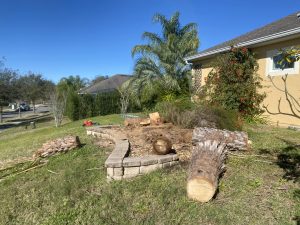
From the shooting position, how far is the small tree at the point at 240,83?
369 inches

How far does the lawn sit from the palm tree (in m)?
10.1

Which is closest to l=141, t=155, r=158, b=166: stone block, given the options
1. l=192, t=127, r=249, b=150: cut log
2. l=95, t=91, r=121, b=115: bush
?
l=192, t=127, r=249, b=150: cut log

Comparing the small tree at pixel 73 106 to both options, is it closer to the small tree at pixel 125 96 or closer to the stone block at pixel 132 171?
the small tree at pixel 125 96

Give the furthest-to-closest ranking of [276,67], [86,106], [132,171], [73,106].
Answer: [86,106], [73,106], [276,67], [132,171]

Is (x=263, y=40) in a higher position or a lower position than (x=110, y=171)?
higher

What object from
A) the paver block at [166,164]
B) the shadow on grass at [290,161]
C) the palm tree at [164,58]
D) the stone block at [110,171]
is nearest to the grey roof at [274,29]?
the palm tree at [164,58]

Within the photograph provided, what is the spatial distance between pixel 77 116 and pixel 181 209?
17015 millimetres

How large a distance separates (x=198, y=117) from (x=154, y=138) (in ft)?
5.10

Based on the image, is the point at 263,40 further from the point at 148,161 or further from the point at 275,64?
the point at 148,161

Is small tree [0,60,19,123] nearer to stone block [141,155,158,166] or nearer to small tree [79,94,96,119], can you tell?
small tree [79,94,96,119]

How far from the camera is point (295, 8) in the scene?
11.5m

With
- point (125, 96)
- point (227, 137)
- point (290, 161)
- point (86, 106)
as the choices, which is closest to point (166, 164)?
point (227, 137)

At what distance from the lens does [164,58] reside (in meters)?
14.7

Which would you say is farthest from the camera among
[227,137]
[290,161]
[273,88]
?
[273,88]
